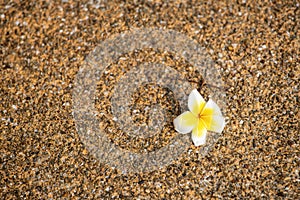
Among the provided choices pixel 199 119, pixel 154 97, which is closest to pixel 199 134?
pixel 199 119

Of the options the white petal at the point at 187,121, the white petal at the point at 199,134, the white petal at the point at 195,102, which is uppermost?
the white petal at the point at 195,102

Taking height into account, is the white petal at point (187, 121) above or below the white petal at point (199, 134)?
above

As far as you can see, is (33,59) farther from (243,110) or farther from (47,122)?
(243,110)

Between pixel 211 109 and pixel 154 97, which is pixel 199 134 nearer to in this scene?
pixel 211 109

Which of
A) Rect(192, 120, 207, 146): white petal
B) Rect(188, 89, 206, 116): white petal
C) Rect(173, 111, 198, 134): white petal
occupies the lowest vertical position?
Rect(192, 120, 207, 146): white petal

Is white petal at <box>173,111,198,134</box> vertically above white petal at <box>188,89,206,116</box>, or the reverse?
white petal at <box>188,89,206,116</box>

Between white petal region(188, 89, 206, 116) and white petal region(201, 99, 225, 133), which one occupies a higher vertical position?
white petal region(188, 89, 206, 116)
